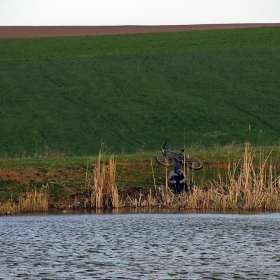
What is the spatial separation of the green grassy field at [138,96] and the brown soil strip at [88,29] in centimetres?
1913

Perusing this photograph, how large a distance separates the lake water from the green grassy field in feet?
52.4

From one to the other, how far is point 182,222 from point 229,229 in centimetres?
219

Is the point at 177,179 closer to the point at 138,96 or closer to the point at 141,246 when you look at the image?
the point at 141,246

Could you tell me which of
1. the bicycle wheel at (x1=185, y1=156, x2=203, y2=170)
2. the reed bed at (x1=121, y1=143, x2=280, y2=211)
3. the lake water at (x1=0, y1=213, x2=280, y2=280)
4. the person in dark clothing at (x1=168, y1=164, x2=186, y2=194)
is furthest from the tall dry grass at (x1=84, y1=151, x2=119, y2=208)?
the bicycle wheel at (x1=185, y1=156, x2=203, y2=170)

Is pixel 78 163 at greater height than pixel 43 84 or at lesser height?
lesser

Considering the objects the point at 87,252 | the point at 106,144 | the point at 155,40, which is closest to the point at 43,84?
the point at 106,144

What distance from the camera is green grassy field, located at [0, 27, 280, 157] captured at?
4841 cm

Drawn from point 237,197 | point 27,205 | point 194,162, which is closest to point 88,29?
point 194,162

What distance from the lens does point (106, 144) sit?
A: 153 feet

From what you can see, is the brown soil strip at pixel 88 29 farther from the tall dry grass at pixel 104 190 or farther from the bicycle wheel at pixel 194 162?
the tall dry grass at pixel 104 190

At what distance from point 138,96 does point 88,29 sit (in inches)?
2044

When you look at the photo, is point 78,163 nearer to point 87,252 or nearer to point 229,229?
point 229,229

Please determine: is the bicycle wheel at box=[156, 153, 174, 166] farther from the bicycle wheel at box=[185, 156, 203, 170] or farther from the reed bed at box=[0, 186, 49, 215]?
the reed bed at box=[0, 186, 49, 215]

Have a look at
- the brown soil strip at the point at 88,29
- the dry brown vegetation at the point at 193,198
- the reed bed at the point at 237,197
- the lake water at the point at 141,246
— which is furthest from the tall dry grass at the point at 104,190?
the brown soil strip at the point at 88,29
